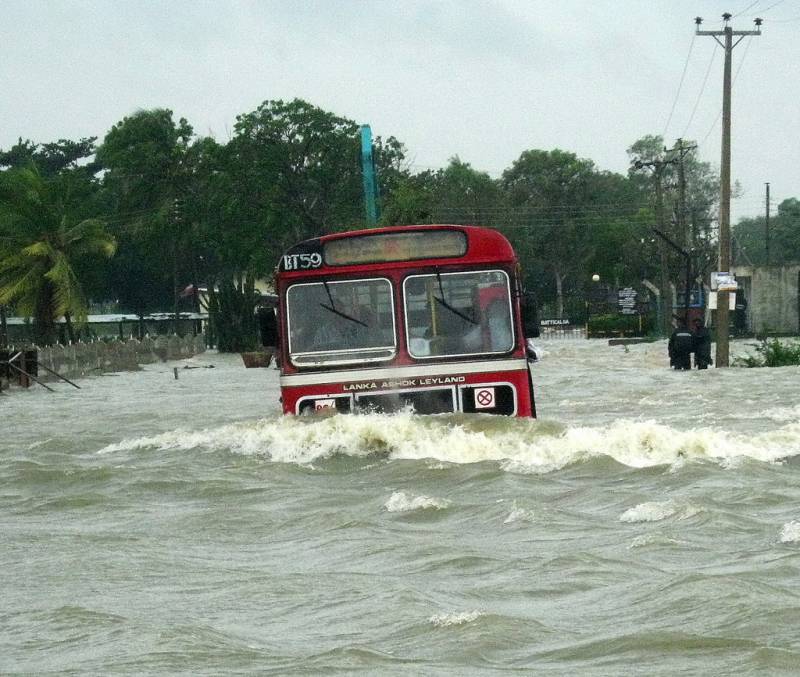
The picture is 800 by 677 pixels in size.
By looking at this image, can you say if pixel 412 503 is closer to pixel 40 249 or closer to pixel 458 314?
pixel 458 314

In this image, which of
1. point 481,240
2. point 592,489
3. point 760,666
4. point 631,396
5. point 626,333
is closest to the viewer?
point 760,666

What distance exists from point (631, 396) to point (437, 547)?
1663 centimetres

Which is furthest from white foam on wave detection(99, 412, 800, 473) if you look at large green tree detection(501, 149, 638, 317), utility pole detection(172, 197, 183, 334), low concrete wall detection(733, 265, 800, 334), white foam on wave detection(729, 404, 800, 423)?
large green tree detection(501, 149, 638, 317)

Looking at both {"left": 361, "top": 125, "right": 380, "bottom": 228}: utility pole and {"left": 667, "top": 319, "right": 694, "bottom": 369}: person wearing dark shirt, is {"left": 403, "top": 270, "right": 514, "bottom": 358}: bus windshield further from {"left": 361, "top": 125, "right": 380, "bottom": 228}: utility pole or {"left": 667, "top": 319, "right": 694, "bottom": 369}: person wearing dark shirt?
{"left": 361, "top": 125, "right": 380, "bottom": 228}: utility pole

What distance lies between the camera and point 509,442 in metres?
13.3

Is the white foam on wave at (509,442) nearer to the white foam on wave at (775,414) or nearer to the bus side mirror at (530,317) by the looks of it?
the bus side mirror at (530,317)

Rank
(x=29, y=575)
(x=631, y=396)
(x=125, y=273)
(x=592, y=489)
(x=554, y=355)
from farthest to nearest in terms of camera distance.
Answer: (x=125, y=273), (x=554, y=355), (x=631, y=396), (x=592, y=489), (x=29, y=575)

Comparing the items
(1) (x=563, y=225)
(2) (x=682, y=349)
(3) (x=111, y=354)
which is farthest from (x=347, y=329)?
(1) (x=563, y=225)

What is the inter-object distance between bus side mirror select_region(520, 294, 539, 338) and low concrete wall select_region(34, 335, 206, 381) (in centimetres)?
2470

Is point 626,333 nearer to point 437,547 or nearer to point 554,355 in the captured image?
point 554,355

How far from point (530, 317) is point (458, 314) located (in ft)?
2.15

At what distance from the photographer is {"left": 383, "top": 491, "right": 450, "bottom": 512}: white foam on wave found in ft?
35.6

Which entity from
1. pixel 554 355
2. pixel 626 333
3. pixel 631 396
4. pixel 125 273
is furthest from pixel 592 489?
pixel 125 273

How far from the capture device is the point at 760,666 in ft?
Result: 19.1
